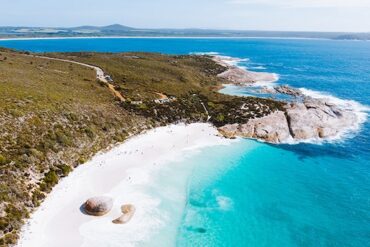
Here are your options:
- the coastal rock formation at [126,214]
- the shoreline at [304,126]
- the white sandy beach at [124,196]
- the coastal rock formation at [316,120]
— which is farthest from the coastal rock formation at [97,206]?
the coastal rock formation at [316,120]

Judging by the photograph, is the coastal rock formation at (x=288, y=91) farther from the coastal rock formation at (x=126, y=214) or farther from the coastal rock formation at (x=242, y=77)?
the coastal rock formation at (x=126, y=214)

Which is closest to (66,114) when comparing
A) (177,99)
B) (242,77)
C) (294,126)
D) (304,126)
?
(177,99)

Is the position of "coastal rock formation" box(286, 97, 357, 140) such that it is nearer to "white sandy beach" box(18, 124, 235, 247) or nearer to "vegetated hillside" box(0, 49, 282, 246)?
"vegetated hillside" box(0, 49, 282, 246)

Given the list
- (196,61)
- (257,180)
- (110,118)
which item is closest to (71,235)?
(257,180)

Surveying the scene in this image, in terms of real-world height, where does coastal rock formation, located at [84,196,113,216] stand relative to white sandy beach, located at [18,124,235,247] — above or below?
above

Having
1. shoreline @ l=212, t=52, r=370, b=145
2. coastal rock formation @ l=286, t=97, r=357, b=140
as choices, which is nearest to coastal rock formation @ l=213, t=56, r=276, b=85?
shoreline @ l=212, t=52, r=370, b=145

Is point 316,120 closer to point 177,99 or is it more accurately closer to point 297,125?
point 297,125
